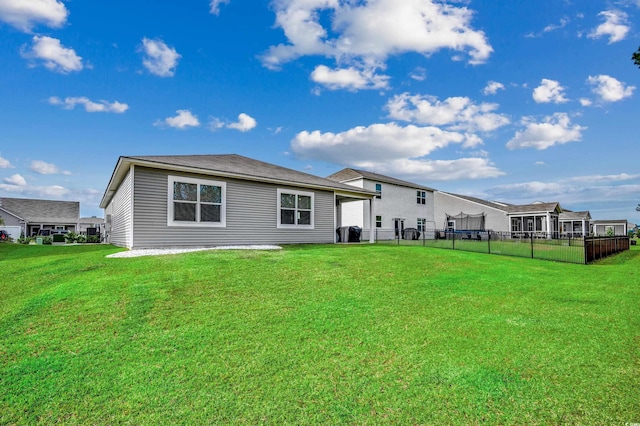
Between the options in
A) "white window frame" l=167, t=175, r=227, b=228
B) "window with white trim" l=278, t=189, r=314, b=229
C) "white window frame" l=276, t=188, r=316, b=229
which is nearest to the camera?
"white window frame" l=167, t=175, r=227, b=228

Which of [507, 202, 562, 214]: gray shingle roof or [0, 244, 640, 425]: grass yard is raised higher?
[507, 202, 562, 214]: gray shingle roof

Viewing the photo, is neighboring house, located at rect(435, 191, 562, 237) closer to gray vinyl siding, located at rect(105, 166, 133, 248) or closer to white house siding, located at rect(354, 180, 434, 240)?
white house siding, located at rect(354, 180, 434, 240)

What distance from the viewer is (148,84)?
1573cm

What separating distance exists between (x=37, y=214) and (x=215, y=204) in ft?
129

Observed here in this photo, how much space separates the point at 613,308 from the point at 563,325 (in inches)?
71.0

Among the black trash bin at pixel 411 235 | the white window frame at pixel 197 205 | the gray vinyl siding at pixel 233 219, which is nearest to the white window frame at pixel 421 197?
the black trash bin at pixel 411 235

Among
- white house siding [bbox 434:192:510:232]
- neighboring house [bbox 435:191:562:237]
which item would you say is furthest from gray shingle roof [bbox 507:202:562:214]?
white house siding [bbox 434:192:510:232]

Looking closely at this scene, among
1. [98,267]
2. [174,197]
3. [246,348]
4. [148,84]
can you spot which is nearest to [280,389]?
[246,348]

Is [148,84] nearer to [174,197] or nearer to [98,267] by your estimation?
[174,197]

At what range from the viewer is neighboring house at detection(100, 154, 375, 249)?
11.5 meters

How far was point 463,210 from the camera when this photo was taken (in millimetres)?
35438

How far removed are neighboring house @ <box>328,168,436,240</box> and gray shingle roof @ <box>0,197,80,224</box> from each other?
1345 inches

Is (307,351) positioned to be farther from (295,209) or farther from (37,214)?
(37,214)

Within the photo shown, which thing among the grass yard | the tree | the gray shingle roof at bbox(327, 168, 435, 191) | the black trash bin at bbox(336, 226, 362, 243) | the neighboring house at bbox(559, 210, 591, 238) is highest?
the tree
